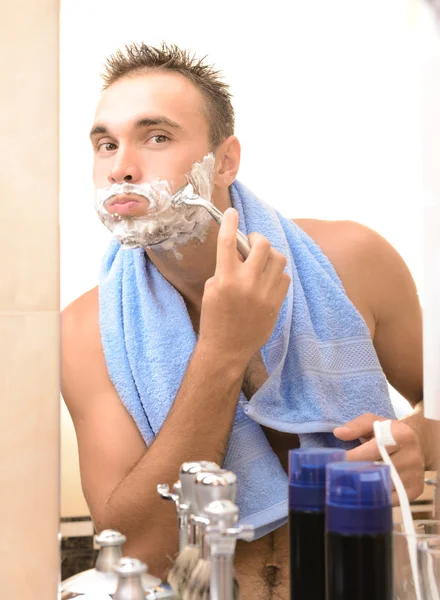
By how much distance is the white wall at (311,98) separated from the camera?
101 cm

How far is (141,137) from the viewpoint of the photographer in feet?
3.28

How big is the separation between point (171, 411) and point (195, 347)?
3.3 inches

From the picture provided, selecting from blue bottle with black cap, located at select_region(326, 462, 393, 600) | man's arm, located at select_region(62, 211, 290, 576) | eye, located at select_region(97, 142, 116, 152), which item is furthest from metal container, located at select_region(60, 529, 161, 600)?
Result: eye, located at select_region(97, 142, 116, 152)

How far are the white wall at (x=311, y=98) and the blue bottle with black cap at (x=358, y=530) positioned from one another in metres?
0.33

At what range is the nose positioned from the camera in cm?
99

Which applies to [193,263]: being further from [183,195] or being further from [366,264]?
[366,264]

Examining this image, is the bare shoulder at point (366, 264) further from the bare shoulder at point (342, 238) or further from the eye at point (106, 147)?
the eye at point (106, 147)

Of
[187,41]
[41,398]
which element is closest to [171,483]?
[41,398]

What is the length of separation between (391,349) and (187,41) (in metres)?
0.47

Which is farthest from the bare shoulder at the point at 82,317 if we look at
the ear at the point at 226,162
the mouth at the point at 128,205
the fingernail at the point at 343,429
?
the fingernail at the point at 343,429

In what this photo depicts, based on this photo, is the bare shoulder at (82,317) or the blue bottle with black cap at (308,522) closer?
the blue bottle with black cap at (308,522)

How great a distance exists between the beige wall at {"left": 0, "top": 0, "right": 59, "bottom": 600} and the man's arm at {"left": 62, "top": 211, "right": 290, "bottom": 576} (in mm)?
44

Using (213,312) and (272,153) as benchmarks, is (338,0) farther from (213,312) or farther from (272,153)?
(213,312)

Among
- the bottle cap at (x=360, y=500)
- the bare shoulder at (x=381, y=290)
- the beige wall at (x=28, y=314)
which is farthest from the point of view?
the bare shoulder at (x=381, y=290)
